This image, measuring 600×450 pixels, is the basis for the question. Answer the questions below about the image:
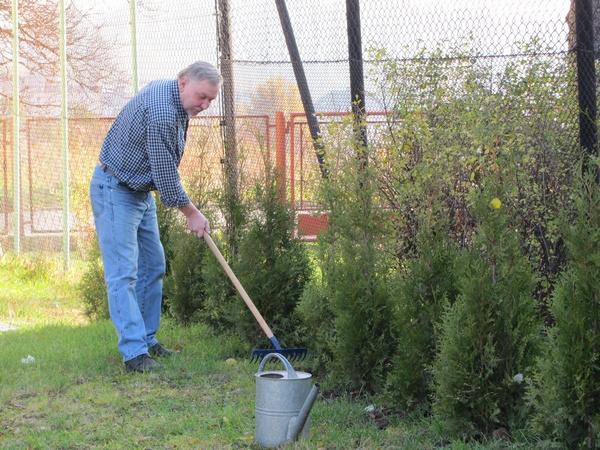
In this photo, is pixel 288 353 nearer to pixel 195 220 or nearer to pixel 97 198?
pixel 195 220

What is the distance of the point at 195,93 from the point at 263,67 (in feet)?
6.74

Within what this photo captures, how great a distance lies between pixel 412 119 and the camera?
6.29m

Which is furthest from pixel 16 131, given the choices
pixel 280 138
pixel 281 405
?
pixel 281 405

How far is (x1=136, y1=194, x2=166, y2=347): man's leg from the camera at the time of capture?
21.2ft

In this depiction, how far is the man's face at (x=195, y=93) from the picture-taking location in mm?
5789

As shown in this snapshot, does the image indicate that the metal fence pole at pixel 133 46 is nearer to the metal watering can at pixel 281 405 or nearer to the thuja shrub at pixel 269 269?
the thuja shrub at pixel 269 269

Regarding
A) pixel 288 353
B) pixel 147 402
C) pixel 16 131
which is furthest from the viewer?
pixel 16 131

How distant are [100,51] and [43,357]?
704 cm

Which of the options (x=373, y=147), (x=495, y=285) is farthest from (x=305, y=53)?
(x=495, y=285)

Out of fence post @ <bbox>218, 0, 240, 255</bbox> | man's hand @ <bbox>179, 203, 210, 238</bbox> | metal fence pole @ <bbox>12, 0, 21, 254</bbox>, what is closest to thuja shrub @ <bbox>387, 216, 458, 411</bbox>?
man's hand @ <bbox>179, 203, 210, 238</bbox>

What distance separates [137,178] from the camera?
5980mm

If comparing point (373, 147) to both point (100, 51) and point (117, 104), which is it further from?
point (100, 51)

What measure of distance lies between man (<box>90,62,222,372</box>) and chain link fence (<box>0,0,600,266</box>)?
1017mm

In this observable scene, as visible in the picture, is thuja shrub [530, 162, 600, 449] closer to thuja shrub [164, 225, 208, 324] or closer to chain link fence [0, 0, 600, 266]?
chain link fence [0, 0, 600, 266]
